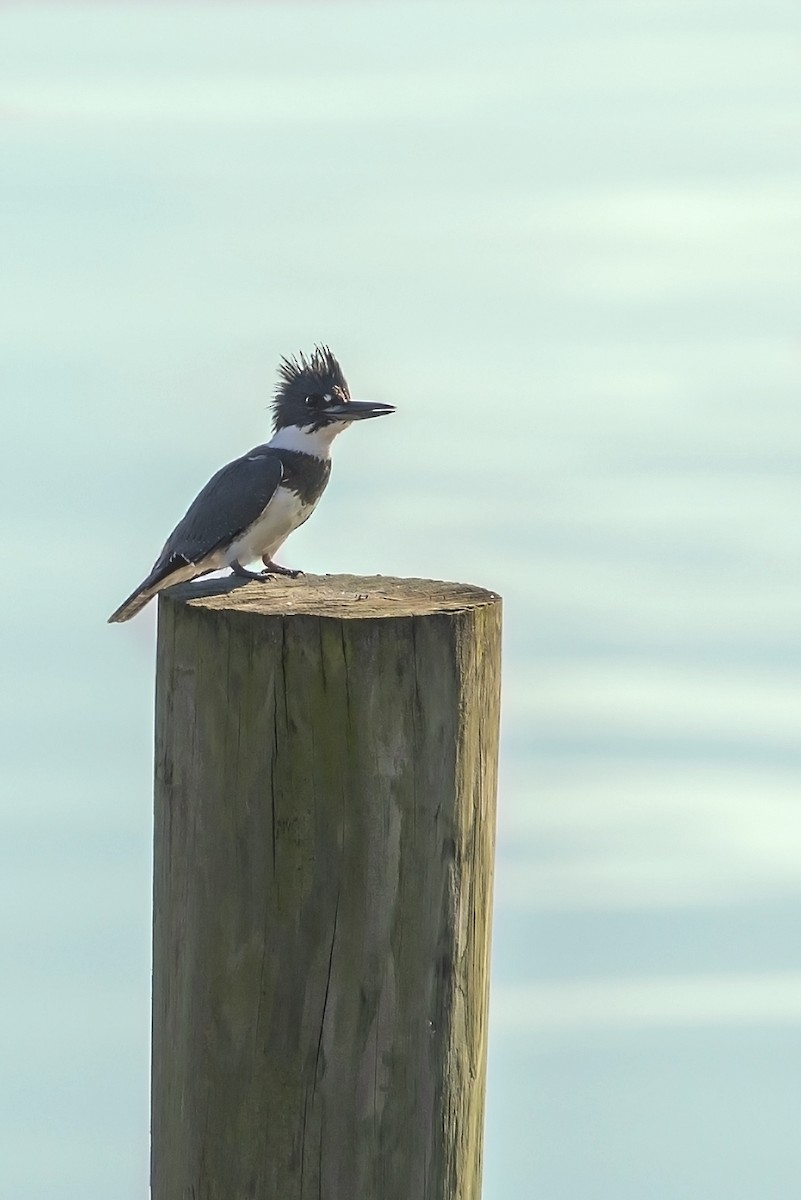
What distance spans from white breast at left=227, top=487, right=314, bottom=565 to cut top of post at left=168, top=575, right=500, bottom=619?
7.50 ft

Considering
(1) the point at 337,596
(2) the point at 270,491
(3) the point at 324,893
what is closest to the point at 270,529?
(2) the point at 270,491

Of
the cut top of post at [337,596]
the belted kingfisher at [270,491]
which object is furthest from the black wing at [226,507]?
the cut top of post at [337,596]

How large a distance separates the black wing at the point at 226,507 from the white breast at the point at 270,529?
0.11ft

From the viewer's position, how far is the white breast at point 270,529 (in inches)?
265

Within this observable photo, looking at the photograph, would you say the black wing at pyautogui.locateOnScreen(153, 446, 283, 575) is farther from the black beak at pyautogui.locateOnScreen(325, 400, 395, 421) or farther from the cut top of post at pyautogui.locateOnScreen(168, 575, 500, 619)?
the cut top of post at pyautogui.locateOnScreen(168, 575, 500, 619)

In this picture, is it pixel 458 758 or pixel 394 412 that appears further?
pixel 394 412

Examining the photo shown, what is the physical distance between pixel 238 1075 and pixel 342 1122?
8.6 inches

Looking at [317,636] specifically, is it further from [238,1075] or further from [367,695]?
[238,1075]

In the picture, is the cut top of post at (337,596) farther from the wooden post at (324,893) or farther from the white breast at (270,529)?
the white breast at (270,529)

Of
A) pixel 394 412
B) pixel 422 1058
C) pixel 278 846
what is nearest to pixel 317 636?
pixel 278 846

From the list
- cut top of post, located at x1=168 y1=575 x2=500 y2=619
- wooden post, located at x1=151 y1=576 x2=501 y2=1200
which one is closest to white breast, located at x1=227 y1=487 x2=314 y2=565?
cut top of post, located at x1=168 y1=575 x2=500 y2=619

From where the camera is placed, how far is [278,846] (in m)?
3.34

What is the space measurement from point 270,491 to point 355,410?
712 mm

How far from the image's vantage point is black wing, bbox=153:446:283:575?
6668 mm
